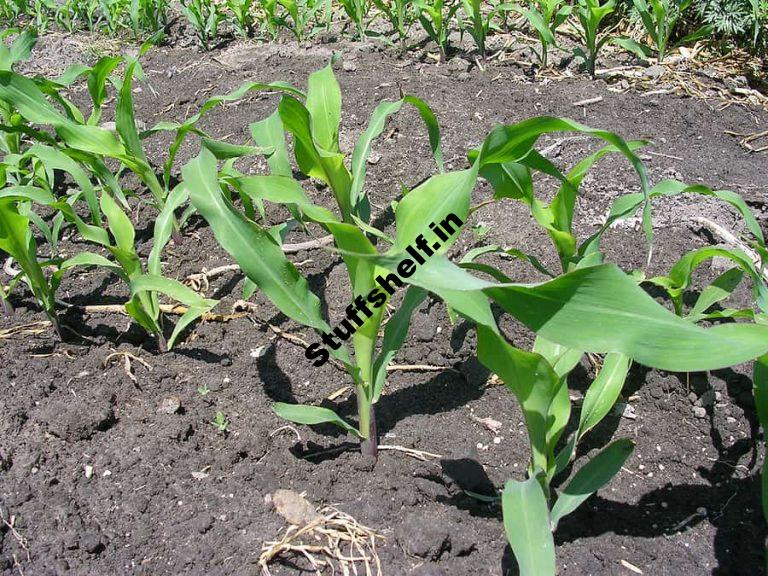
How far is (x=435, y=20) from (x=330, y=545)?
2.99m

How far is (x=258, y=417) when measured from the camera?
1.89 meters

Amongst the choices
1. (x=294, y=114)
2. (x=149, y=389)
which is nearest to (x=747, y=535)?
(x=294, y=114)

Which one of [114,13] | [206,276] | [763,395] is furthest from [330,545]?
[114,13]

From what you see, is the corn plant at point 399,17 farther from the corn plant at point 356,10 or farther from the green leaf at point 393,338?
the green leaf at point 393,338

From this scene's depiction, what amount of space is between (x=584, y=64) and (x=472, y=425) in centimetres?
264

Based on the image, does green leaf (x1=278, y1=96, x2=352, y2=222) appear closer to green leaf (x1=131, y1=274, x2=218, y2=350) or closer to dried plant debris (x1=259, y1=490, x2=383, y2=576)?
green leaf (x1=131, y1=274, x2=218, y2=350)

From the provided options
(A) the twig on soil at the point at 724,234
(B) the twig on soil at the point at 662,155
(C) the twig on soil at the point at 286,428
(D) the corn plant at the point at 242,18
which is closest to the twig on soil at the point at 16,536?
(C) the twig on soil at the point at 286,428

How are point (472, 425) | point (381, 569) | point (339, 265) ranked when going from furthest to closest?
point (339, 265) < point (472, 425) < point (381, 569)

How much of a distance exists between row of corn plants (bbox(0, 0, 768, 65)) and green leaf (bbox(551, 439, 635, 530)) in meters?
2.58

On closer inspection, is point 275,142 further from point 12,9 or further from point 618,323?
point 12,9

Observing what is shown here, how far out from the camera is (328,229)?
1.70 meters

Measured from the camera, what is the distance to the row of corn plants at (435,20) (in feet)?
12.0

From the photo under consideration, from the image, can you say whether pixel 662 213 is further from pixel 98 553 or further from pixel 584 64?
pixel 98 553

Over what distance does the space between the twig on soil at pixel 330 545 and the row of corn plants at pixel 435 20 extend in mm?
2791
